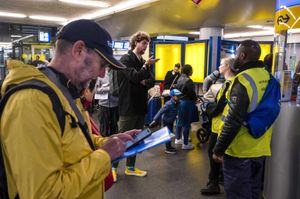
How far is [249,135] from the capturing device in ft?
6.07

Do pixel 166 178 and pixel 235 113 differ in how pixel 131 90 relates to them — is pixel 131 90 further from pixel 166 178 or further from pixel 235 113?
pixel 235 113

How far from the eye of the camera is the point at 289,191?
2209 mm

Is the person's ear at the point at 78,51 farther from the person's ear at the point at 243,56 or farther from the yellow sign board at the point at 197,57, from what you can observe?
the yellow sign board at the point at 197,57

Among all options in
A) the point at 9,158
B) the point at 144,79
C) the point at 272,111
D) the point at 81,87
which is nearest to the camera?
the point at 9,158

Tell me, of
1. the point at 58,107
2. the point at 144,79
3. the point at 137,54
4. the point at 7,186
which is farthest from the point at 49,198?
the point at 137,54

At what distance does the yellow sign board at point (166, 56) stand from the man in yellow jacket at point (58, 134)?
213 inches

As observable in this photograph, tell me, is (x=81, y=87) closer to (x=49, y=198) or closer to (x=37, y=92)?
(x=37, y=92)

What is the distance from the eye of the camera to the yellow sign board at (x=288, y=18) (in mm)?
2329

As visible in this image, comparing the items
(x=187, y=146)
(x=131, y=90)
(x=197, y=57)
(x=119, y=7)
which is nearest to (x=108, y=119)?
(x=131, y=90)

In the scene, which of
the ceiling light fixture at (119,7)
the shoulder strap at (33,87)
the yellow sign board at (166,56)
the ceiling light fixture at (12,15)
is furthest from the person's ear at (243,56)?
the ceiling light fixture at (12,15)

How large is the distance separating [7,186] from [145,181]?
248cm

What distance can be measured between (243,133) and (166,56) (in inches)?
185

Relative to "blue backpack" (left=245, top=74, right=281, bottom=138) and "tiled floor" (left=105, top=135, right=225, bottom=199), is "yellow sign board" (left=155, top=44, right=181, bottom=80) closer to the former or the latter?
"tiled floor" (left=105, top=135, right=225, bottom=199)

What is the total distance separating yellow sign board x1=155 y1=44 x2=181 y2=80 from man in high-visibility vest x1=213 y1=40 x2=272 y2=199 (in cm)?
439
